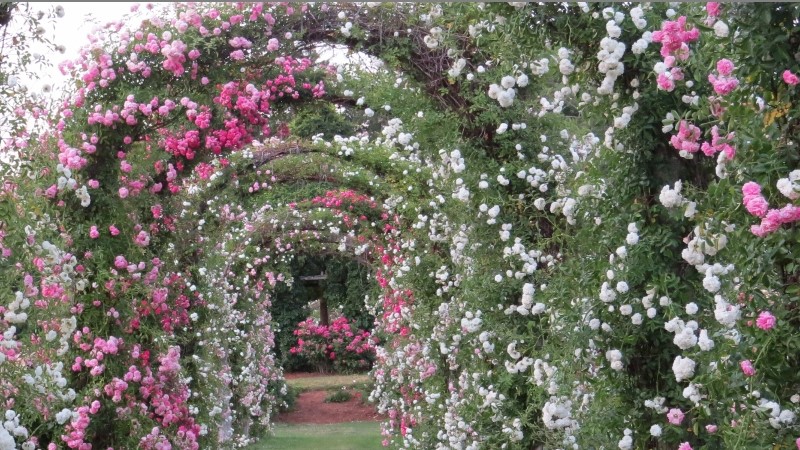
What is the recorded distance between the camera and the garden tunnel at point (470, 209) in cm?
246

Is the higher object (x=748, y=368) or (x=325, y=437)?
(x=748, y=368)

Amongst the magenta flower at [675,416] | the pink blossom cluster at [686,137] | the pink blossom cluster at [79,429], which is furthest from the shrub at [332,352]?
the pink blossom cluster at [686,137]

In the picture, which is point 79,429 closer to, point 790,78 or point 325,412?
point 790,78

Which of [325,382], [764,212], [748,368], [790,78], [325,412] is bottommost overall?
[325,412]

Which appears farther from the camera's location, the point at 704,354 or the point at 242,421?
the point at 242,421

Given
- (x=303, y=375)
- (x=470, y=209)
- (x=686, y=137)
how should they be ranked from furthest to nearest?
(x=303, y=375)
(x=470, y=209)
(x=686, y=137)

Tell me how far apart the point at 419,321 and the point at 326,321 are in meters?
13.0

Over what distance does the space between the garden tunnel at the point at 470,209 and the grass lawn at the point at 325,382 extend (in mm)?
8971

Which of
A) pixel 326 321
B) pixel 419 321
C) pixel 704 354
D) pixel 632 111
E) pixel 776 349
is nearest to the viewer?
pixel 776 349

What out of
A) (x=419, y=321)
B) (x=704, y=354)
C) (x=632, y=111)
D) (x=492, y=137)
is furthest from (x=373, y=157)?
(x=704, y=354)

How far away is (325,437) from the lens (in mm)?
14875

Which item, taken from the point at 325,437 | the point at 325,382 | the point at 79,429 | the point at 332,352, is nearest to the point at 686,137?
the point at 79,429

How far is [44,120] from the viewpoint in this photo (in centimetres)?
518

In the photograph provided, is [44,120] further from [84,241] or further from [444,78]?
[444,78]
